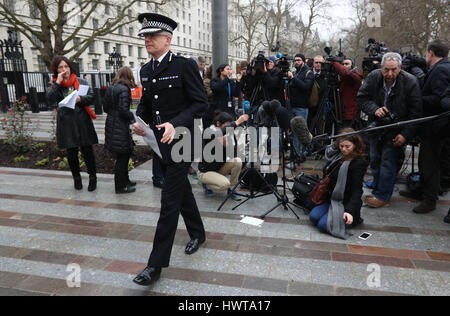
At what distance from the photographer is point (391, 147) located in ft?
14.4

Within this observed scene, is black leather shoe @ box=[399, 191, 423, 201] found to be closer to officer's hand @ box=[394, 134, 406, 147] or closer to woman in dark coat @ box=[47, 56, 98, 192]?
officer's hand @ box=[394, 134, 406, 147]

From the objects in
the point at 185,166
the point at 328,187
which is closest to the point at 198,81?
the point at 185,166

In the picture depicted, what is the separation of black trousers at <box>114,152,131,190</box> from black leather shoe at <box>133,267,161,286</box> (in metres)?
2.69

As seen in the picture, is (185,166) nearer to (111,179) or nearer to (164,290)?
(164,290)

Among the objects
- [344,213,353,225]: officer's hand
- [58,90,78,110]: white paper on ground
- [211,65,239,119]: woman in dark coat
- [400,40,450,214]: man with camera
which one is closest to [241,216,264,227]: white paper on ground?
[344,213,353,225]: officer's hand

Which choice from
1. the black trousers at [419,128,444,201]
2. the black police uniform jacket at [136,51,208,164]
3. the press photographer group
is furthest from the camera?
the black trousers at [419,128,444,201]

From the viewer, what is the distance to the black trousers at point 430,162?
4.28 meters

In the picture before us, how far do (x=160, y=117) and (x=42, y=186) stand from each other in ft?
12.4

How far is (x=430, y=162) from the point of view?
432 cm

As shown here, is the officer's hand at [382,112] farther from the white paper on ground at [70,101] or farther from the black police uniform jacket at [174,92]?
the white paper on ground at [70,101]

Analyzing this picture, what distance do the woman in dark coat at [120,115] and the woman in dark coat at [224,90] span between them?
1.77m

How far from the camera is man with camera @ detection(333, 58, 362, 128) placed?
20.7 feet

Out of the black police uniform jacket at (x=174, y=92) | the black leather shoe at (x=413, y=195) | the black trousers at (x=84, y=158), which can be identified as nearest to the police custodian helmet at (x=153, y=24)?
the black police uniform jacket at (x=174, y=92)

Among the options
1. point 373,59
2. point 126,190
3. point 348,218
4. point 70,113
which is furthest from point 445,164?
point 70,113
